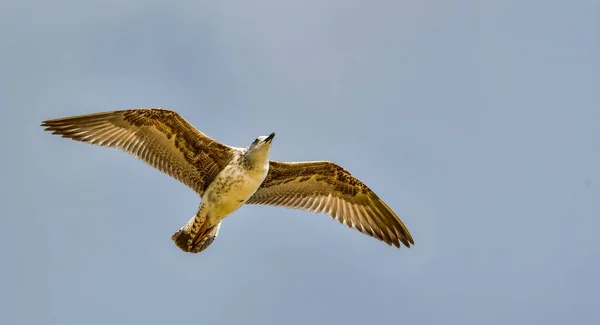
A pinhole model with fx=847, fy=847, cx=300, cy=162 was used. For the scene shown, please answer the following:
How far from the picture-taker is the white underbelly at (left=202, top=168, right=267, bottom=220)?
14.5 meters

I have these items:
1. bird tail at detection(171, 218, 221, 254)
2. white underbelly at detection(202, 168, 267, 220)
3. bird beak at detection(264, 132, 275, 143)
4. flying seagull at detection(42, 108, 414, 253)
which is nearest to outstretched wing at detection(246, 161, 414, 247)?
flying seagull at detection(42, 108, 414, 253)

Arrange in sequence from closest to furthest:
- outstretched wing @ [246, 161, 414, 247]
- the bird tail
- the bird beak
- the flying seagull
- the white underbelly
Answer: the bird beak < the white underbelly < the flying seagull < the bird tail < outstretched wing @ [246, 161, 414, 247]

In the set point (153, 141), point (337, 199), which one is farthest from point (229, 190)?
point (337, 199)

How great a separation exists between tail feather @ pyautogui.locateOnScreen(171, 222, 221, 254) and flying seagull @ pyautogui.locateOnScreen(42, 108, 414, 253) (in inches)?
0.7

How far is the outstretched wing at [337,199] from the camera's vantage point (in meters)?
15.9

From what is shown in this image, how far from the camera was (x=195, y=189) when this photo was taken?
1546 cm

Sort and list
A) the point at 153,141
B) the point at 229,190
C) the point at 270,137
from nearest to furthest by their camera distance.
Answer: the point at 270,137, the point at 229,190, the point at 153,141

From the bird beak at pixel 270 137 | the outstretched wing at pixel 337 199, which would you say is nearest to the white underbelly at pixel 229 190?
the bird beak at pixel 270 137

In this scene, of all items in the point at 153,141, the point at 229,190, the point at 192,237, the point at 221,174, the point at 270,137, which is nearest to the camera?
the point at 270,137

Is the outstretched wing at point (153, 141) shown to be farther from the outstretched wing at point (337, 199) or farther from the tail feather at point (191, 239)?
the outstretched wing at point (337, 199)

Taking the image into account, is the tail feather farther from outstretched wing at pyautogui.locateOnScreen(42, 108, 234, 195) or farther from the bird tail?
outstretched wing at pyautogui.locateOnScreen(42, 108, 234, 195)

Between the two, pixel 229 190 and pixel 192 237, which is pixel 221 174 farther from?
pixel 192 237

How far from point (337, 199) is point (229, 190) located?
260 cm

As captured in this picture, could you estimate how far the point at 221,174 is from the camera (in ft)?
48.9
